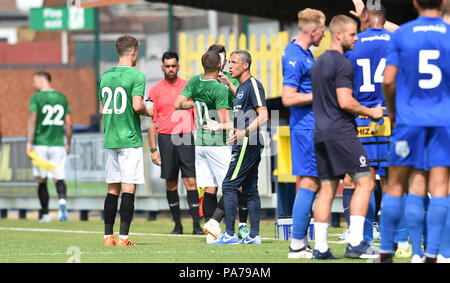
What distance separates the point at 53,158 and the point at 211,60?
750 cm

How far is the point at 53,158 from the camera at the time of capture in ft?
63.9

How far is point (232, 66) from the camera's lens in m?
11.7

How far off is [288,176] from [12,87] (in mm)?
29409

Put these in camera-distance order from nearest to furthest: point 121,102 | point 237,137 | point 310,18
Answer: point 310,18 → point 237,137 → point 121,102

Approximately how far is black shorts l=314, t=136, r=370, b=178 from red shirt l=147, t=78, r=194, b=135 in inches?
218

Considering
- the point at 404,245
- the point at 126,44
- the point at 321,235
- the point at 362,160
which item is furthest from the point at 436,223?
the point at 126,44

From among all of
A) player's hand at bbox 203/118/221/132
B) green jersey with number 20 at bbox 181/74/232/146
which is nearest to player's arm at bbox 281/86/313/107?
player's hand at bbox 203/118/221/132

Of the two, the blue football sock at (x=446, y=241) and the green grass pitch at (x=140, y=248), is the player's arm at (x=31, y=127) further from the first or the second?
the blue football sock at (x=446, y=241)

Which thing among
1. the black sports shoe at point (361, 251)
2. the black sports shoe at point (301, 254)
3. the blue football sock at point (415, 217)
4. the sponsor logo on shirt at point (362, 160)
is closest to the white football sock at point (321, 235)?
the black sports shoe at point (301, 254)

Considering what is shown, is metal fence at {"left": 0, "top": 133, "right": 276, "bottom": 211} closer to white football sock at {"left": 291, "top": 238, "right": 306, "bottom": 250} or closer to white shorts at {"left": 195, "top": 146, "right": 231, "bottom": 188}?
white shorts at {"left": 195, "top": 146, "right": 231, "bottom": 188}

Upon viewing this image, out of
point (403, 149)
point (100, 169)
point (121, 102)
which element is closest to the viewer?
point (403, 149)

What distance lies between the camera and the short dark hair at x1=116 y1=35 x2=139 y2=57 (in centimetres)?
1175

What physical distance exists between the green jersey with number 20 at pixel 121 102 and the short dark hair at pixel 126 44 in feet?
0.59

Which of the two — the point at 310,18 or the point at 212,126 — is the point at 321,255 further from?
the point at 212,126
